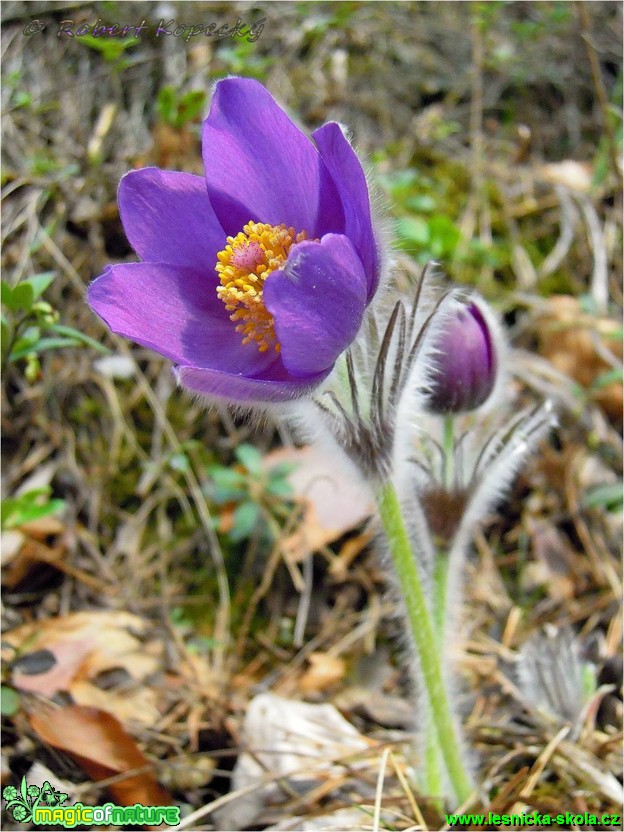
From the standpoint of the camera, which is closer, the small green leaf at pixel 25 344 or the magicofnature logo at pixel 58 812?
the magicofnature logo at pixel 58 812

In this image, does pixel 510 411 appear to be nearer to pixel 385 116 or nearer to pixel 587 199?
pixel 587 199

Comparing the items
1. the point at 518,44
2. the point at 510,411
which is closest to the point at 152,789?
the point at 510,411

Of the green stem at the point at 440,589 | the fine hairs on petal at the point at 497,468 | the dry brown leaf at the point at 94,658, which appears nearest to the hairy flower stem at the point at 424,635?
the green stem at the point at 440,589

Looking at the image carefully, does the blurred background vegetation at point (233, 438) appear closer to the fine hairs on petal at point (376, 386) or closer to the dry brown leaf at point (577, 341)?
the dry brown leaf at point (577, 341)

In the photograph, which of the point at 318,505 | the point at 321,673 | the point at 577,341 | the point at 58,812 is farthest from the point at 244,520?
the point at 577,341

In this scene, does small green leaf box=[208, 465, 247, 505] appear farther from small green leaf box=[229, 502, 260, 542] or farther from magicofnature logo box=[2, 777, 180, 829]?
magicofnature logo box=[2, 777, 180, 829]
